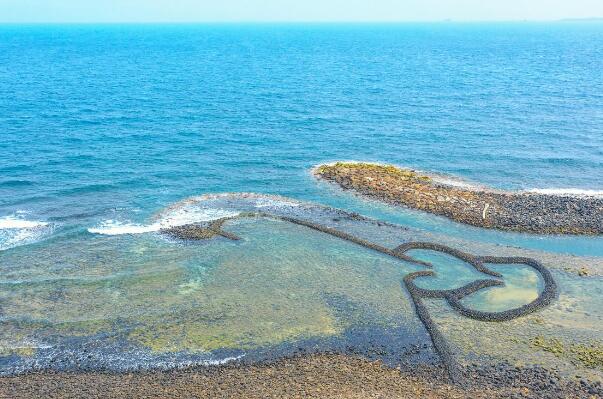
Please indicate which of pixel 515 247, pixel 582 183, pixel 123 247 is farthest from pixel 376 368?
pixel 582 183

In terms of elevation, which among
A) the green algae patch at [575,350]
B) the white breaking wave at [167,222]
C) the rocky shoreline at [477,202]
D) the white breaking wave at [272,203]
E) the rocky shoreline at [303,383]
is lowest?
the rocky shoreline at [303,383]

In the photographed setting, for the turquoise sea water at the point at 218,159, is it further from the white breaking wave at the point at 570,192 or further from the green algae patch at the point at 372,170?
the green algae patch at the point at 372,170

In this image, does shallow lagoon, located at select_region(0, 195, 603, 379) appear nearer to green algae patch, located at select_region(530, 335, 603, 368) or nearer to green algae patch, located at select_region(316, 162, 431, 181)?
green algae patch, located at select_region(530, 335, 603, 368)

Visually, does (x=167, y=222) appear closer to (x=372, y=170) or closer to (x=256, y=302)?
(x=256, y=302)

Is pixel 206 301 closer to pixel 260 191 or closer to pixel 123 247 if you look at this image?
pixel 123 247

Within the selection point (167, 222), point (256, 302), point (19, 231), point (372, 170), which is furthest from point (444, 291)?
point (19, 231)

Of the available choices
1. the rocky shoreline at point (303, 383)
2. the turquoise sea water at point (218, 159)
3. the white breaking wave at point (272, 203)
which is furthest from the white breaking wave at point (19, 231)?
the white breaking wave at point (272, 203)
